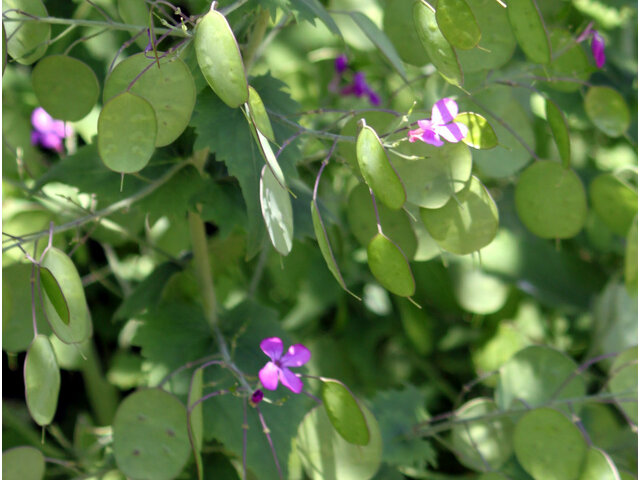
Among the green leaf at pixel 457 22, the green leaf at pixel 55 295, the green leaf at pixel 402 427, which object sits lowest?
the green leaf at pixel 402 427

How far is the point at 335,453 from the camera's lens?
0.58 m

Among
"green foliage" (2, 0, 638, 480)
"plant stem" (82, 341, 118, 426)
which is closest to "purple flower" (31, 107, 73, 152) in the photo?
"green foliage" (2, 0, 638, 480)

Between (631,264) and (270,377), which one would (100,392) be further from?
(631,264)

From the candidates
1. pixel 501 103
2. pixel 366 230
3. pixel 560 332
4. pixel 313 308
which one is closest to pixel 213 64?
pixel 366 230

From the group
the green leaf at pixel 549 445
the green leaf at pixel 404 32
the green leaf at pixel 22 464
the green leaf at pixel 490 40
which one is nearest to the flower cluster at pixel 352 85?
the green leaf at pixel 404 32

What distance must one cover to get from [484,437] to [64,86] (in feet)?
1.65

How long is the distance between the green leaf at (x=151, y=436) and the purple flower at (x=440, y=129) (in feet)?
0.87

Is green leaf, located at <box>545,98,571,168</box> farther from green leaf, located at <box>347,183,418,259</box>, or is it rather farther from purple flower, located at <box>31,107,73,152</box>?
purple flower, located at <box>31,107,73,152</box>

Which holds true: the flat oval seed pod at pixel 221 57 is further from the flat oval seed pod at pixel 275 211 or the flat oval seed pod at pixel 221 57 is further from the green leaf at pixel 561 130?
the green leaf at pixel 561 130

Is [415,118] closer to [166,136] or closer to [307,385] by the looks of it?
[166,136]

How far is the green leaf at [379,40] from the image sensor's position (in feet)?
2.00

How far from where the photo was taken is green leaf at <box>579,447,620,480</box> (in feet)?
1.88

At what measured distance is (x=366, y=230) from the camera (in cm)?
60

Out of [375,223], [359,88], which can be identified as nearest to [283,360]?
[375,223]
